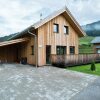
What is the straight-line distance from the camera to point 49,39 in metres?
21.1

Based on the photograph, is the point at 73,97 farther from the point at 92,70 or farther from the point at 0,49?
the point at 0,49

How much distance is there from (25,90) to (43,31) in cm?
1076

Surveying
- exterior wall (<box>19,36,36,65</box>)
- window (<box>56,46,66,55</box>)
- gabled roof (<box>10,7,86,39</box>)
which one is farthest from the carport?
window (<box>56,46,66,55</box>)

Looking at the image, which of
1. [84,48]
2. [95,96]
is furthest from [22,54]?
[84,48]

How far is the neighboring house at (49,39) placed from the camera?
2038 centimetres

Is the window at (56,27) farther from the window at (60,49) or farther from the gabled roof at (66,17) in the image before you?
the window at (60,49)

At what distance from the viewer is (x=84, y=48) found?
48.3 metres

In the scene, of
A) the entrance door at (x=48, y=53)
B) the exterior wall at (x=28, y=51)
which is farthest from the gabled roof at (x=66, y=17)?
the entrance door at (x=48, y=53)

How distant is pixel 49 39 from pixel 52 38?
1.38 ft

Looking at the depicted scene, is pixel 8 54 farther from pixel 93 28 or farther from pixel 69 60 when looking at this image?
pixel 93 28

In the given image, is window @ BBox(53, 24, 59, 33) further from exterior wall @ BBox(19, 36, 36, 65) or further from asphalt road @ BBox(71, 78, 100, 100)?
asphalt road @ BBox(71, 78, 100, 100)

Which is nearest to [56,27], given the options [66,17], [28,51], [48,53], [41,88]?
[66,17]

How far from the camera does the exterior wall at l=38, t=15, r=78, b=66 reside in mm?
20438

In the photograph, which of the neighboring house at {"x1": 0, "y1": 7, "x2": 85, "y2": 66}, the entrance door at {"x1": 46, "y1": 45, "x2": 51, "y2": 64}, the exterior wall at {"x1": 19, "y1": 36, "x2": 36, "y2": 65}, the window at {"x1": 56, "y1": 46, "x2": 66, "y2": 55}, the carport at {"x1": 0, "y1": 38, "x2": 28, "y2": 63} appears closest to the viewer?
the neighboring house at {"x1": 0, "y1": 7, "x2": 85, "y2": 66}
